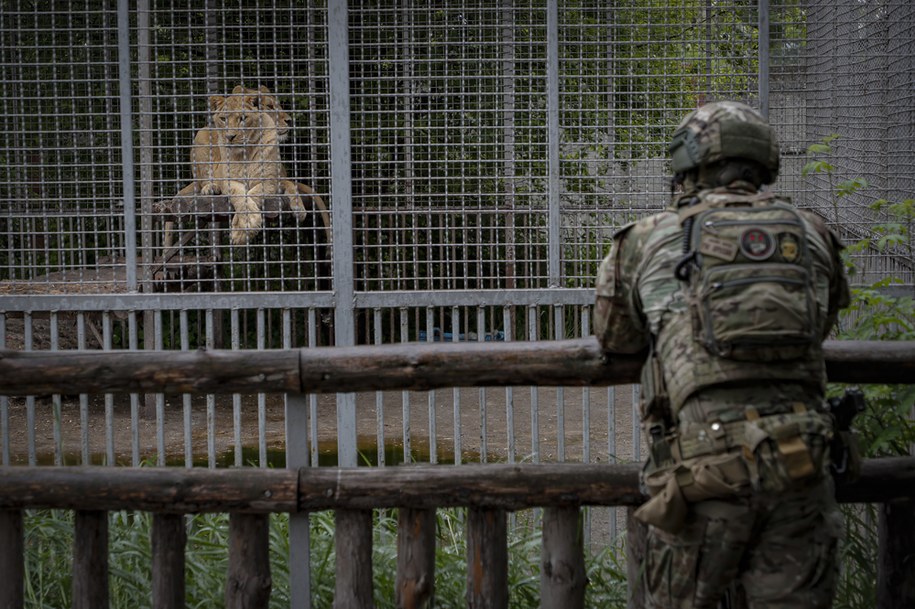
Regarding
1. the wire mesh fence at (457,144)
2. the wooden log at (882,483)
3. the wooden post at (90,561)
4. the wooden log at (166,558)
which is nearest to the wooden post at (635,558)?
the wooden log at (882,483)

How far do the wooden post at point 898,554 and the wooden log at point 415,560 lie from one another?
1734 mm

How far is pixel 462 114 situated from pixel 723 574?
491 centimetres

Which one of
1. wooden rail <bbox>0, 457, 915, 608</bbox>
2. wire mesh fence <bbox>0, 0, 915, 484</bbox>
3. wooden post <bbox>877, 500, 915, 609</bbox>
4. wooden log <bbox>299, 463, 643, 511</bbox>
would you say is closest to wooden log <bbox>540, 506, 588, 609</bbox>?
wooden rail <bbox>0, 457, 915, 608</bbox>

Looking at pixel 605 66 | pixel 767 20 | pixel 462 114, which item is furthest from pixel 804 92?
pixel 462 114

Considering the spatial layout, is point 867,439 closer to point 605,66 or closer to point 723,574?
point 723,574

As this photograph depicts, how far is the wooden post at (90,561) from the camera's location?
4.19m

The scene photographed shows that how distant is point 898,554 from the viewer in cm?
418

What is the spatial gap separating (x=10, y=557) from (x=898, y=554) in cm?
337

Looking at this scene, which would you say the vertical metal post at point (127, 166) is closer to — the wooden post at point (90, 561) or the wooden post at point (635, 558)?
the wooden post at point (90, 561)

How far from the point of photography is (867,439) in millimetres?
4719

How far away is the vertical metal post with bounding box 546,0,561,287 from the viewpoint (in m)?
7.39

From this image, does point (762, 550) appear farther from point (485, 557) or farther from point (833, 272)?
point (485, 557)

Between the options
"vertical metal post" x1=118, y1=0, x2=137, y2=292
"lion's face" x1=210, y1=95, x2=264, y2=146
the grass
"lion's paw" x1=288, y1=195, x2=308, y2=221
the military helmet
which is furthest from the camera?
"lion's paw" x1=288, y1=195, x2=308, y2=221

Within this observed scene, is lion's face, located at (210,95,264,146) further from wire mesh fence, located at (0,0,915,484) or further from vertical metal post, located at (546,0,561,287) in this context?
vertical metal post, located at (546,0,561,287)
